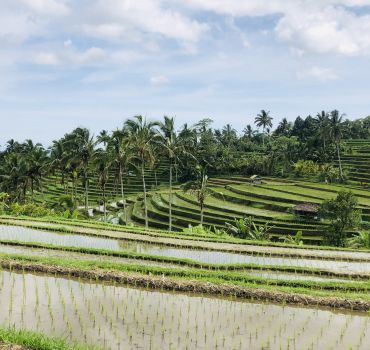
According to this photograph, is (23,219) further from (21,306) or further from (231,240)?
(21,306)

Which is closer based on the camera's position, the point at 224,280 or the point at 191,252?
the point at 224,280

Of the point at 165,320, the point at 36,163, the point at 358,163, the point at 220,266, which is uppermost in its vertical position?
the point at 36,163

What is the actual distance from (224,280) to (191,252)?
4.96m

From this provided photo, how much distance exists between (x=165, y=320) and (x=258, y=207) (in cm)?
3484

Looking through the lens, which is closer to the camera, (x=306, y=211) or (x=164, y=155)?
(x=164, y=155)

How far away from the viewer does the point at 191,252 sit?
690 inches

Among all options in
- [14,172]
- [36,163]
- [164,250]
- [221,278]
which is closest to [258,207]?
[36,163]

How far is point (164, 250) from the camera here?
17.9 m

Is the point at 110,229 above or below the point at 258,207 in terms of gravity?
above

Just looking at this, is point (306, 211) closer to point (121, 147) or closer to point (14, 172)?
point (121, 147)

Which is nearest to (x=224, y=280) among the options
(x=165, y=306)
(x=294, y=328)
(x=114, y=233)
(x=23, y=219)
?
(x=165, y=306)

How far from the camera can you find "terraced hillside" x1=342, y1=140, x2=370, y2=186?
198 ft

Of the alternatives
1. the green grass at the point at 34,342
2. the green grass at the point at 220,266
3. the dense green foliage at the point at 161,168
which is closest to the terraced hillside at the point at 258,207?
the dense green foliage at the point at 161,168

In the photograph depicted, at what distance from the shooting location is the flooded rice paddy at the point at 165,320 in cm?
866
